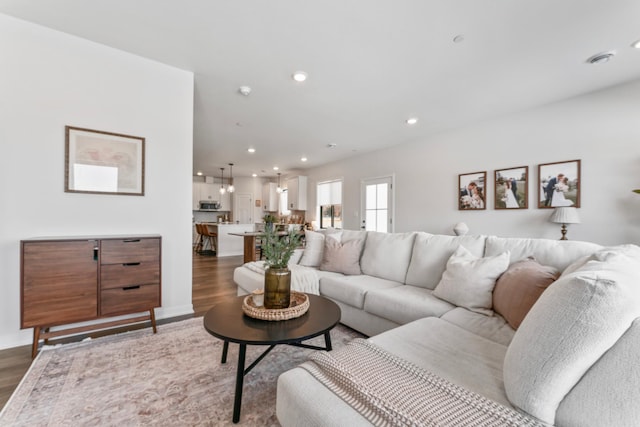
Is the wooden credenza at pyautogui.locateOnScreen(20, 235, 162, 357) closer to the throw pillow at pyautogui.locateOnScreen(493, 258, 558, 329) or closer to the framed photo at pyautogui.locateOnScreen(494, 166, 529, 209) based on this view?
the throw pillow at pyautogui.locateOnScreen(493, 258, 558, 329)

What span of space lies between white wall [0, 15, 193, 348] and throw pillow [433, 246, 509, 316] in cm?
262

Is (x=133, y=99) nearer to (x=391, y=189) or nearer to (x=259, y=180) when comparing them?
(x=391, y=189)

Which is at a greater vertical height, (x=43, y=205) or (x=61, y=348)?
(x=43, y=205)

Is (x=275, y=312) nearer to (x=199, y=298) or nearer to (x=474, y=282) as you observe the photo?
(x=474, y=282)

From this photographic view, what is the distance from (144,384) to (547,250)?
9.42 feet

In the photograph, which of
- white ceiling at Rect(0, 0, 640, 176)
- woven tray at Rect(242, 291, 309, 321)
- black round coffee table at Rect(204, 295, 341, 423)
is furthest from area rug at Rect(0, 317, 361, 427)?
white ceiling at Rect(0, 0, 640, 176)

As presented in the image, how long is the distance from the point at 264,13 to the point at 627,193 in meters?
4.28

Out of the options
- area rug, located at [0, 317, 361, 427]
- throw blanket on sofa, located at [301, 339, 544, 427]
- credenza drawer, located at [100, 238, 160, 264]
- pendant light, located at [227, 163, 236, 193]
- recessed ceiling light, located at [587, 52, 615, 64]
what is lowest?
area rug, located at [0, 317, 361, 427]

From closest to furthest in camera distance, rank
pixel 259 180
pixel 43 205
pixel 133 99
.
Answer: pixel 43 205
pixel 133 99
pixel 259 180

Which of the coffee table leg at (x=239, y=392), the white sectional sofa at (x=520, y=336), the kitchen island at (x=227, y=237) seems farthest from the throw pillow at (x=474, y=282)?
the kitchen island at (x=227, y=237)

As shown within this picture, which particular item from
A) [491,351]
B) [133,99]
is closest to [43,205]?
[133,99]

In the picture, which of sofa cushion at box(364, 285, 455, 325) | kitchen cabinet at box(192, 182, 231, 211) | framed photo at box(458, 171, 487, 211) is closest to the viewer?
sofa cushion at box(364, 285, 455, 325)

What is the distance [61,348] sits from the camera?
7.14ft

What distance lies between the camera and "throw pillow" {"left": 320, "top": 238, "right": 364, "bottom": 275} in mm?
2998
